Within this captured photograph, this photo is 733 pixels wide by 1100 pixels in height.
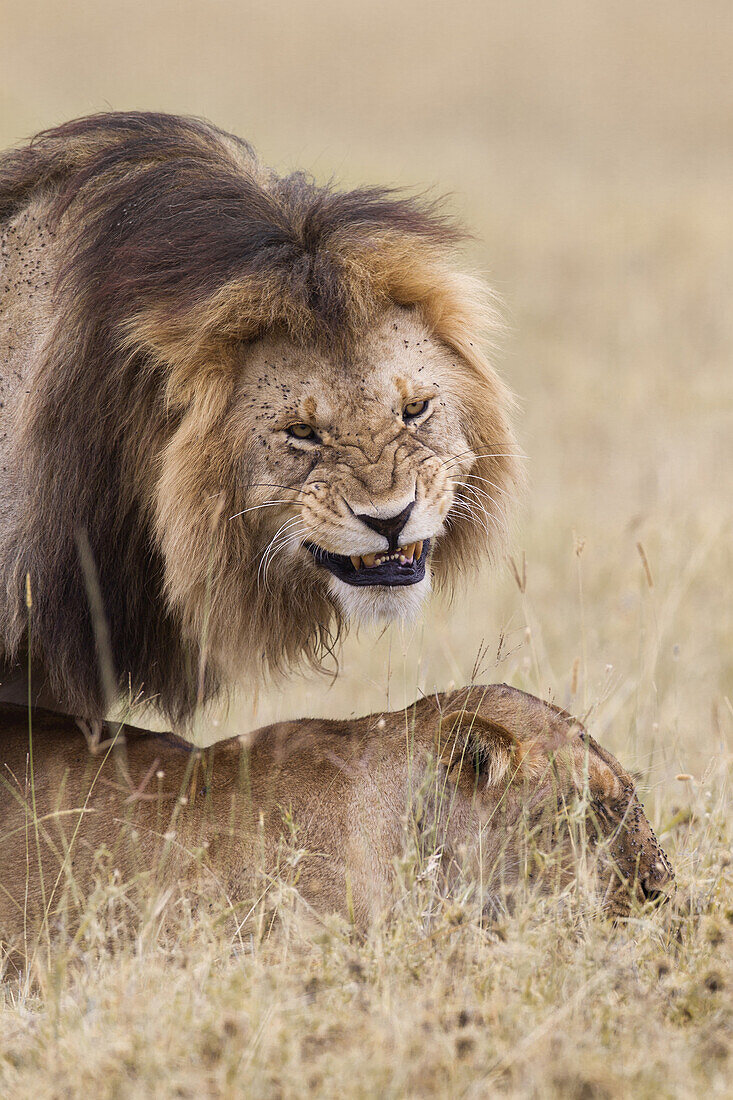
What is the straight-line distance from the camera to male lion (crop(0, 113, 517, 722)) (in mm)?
3090

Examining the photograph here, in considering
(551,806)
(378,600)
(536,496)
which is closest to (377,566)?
(378,600)

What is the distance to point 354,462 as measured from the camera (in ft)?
9.88

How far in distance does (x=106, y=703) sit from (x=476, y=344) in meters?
1.36

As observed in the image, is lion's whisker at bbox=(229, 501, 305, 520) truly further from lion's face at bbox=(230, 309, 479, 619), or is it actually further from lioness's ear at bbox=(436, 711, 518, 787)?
lioness's ear at bbox=(436, 711, 518, 787)

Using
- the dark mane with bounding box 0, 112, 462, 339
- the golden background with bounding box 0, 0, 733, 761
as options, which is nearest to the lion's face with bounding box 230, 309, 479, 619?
the dark mane with bounding box 0, 112, 462, 339

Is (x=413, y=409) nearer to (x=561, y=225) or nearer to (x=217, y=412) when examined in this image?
(x=217, y=412)

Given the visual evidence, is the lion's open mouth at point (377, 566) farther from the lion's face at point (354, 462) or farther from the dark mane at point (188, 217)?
the dark mane at point (188, 217)

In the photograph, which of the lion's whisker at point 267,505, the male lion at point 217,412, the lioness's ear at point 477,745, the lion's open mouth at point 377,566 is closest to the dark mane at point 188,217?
the male lion at point 217,412

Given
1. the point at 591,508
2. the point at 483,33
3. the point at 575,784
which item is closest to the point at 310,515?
the point at 575,784

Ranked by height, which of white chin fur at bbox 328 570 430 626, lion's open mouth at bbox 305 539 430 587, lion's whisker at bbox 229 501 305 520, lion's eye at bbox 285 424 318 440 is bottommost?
white chin fur at bbox 328 570 430 626

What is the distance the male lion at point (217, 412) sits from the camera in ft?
10.1

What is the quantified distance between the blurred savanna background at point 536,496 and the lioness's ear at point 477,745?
34 centimetres

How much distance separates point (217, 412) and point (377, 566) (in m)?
0.51

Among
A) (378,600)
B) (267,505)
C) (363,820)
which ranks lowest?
(363,820)
